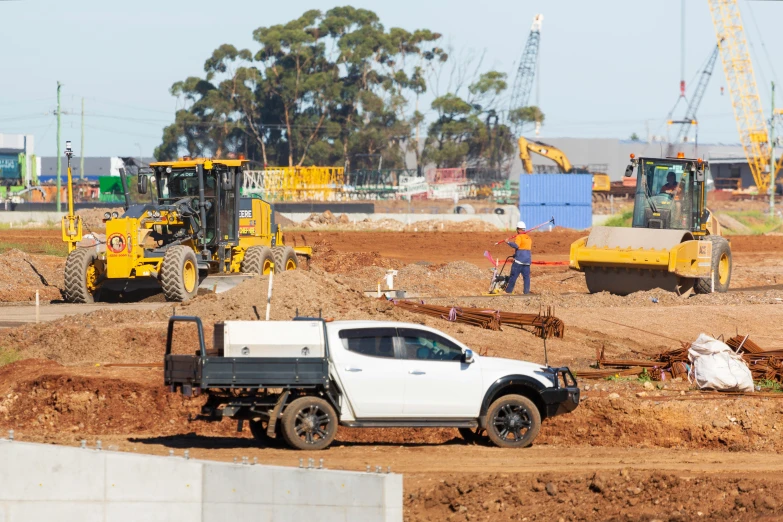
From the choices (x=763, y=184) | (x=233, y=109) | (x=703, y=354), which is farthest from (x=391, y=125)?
(x=703, y=354)

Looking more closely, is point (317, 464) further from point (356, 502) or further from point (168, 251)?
point (168, 251)

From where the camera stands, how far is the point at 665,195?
25391 millimetres

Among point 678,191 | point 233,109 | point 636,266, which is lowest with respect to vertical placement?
point 636,266

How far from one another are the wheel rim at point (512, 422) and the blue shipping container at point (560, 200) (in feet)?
172

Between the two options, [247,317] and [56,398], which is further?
[247,317]

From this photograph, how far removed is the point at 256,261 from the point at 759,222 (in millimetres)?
52935

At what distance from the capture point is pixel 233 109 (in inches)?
3967

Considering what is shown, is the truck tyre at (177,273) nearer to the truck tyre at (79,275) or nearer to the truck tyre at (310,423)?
the truck tyre at (79,275)

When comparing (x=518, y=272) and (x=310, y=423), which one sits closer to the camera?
(x=310, y=423)

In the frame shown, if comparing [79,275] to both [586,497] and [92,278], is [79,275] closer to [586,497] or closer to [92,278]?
[92,278]

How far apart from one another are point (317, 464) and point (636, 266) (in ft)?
47.4

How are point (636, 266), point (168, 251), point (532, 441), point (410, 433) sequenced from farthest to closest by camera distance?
point (636, 266), point (168, 251), point (410, 433), point (532, 441)

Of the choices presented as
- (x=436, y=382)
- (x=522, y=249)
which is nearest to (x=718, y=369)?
(x=436, y=382)

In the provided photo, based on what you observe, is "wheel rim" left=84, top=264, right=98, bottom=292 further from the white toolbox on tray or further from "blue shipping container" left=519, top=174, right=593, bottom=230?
"blue shipping container" left=519, top=174, right=593, bottom=230
